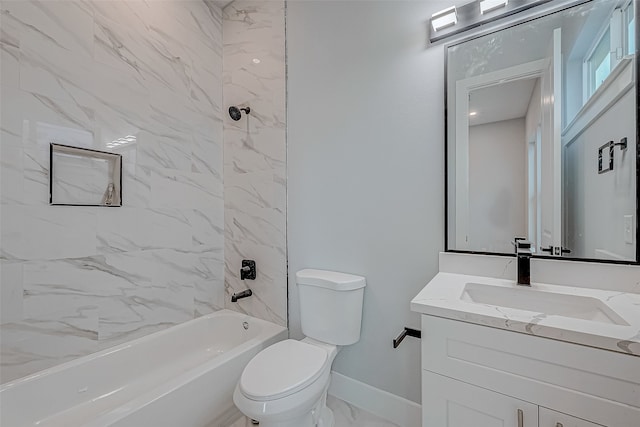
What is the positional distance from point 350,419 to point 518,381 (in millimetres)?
1099

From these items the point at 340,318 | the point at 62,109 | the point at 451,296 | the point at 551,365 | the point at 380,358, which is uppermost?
the point at 62,109

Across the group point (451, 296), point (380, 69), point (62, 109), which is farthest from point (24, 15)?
point (451, 296)

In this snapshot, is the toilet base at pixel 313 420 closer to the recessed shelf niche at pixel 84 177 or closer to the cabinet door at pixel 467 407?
the cabinet door at pixel 467 407

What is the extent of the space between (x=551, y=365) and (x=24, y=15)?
8.16ft

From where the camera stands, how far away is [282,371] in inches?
51.0

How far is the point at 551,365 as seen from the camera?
780mm

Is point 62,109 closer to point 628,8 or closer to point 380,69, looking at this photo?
point 380,69

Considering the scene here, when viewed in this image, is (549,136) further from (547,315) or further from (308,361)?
(308,361)

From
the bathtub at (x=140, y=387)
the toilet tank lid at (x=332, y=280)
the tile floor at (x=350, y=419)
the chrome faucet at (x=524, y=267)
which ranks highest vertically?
the chrome faucet at (x=524, y=267)

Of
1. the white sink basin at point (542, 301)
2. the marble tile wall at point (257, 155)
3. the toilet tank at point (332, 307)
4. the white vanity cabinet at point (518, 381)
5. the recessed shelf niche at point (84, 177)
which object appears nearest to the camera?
the white vanity cabinet at point (518, 381)

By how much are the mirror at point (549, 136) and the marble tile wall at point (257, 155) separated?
1.10 metres

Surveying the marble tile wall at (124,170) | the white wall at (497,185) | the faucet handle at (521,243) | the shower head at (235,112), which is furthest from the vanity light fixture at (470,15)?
the shower head at (235,112)

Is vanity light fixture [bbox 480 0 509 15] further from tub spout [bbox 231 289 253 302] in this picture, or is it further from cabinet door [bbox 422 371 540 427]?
tub spout [bbox 231 289 253 302]

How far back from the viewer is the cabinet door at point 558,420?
748 mm
